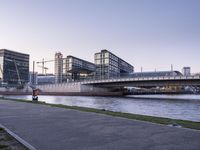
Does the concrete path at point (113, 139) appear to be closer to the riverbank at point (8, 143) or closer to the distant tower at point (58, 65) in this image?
the riverbank at point (8, 143)

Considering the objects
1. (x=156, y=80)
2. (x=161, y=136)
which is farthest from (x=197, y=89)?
(x=161, y=136)

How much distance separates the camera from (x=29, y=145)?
6.48 m

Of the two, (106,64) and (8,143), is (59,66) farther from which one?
(8,143)

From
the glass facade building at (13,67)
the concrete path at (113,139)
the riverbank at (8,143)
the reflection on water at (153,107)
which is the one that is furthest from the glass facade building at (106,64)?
the riverbank at (8,143)

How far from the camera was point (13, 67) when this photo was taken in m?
135

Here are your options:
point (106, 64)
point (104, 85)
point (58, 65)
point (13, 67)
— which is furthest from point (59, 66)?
point (104, 85)

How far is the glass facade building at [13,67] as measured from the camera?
13025 centimetres

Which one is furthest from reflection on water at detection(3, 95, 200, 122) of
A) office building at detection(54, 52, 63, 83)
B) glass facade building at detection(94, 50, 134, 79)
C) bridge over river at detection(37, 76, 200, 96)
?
office building at detection(54, 52, 63, 83)

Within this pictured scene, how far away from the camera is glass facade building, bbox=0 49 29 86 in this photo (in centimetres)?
13025

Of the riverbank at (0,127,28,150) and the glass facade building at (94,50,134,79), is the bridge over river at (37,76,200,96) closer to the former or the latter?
the glass facade building at (94,50,134,79)

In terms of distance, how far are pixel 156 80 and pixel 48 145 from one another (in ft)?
222

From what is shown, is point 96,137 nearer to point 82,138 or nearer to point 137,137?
point 82,138

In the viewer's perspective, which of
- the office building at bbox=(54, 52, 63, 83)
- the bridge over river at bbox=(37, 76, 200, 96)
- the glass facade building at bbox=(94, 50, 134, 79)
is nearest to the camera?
the bridge over river at bbox=(37, 76, 200, 96)

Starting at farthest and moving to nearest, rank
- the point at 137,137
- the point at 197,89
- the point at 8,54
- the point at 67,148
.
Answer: the point at 197,89 < the point at 8,54 < the point at 137,137 < the point at 67,148
